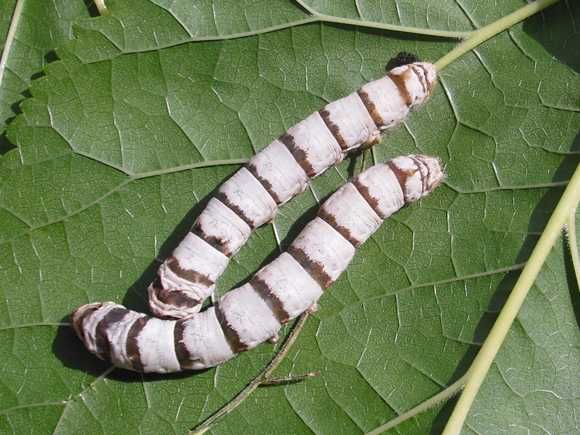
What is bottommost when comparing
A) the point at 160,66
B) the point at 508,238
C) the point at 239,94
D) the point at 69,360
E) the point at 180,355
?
the point at 508,238

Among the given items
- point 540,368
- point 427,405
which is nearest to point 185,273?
point 427,405

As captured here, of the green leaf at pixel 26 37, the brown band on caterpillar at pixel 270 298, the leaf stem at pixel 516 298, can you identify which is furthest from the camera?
the green leaf at pixel 26 37

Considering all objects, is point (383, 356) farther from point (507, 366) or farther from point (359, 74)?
point (359, 74)

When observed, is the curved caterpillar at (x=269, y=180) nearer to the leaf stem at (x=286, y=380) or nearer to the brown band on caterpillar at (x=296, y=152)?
the brown band on caterpillar at (x=296, y=152)

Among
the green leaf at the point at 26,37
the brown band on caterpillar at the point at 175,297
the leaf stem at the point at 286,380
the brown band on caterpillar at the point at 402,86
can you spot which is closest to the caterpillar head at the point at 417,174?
the brown band on caterpillar at the point at 402,86

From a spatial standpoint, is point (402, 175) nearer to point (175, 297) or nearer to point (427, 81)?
point (427, 81)

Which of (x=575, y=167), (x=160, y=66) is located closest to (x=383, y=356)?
(x=575, y=167)

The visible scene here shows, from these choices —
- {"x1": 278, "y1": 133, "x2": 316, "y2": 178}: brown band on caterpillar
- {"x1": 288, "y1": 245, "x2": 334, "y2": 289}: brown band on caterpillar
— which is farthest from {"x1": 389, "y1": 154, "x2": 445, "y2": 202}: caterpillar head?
{"x1": 288, "y1": 245, "x2": 334, "y2": 289}: brown band on caterpillar
